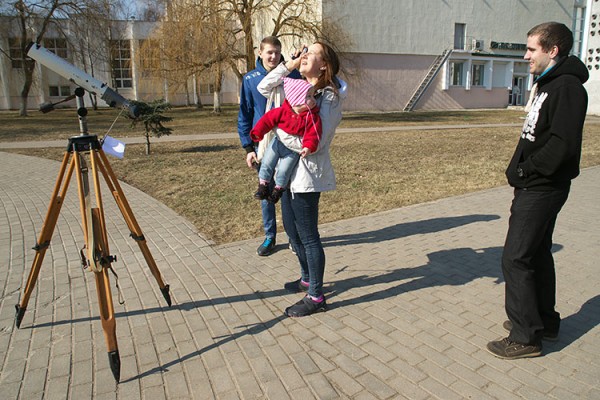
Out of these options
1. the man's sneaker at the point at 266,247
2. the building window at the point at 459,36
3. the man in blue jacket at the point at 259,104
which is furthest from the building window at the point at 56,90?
the man's sneaker at the point at 266,247

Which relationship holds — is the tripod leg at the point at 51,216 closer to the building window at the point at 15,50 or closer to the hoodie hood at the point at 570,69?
the hoodie hood at the point at 570,69

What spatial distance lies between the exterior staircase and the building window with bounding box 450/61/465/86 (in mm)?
1742

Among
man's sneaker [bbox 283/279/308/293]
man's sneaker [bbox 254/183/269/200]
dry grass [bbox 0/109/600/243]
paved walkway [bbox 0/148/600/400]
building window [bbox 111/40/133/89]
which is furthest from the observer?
building window [bbox 111/40/133/89]

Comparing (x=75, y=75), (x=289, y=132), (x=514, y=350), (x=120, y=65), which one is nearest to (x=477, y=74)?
(x=120, y=65)

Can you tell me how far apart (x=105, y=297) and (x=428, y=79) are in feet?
123

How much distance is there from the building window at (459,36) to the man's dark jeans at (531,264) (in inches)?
1517

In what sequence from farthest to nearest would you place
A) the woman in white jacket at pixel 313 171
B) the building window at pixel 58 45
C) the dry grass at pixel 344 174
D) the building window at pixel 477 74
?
1. the building window at pixel 477 74
2. the building window at pixel 58 45
3. the dry grass at pixel 344 174
4. the woman in white jacket at pixel 313 171

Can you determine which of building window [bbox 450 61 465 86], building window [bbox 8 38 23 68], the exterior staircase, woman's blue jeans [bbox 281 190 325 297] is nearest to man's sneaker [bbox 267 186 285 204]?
woman's blue jeans [bbox 281 190 325 297]

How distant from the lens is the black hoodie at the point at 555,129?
8.62 feet

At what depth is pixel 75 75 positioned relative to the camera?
2.87m

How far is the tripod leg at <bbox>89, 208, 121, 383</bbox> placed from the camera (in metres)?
2.77

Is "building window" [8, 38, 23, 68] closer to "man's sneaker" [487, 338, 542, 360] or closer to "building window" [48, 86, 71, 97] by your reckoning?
"building window" [48, 86, 71, 97]

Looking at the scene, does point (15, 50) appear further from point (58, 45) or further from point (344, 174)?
point (344, 174)

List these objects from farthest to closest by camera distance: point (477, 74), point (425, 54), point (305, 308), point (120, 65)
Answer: point (120, 65) < point (477, 74) < point (425, 54) < point (305, 308)
